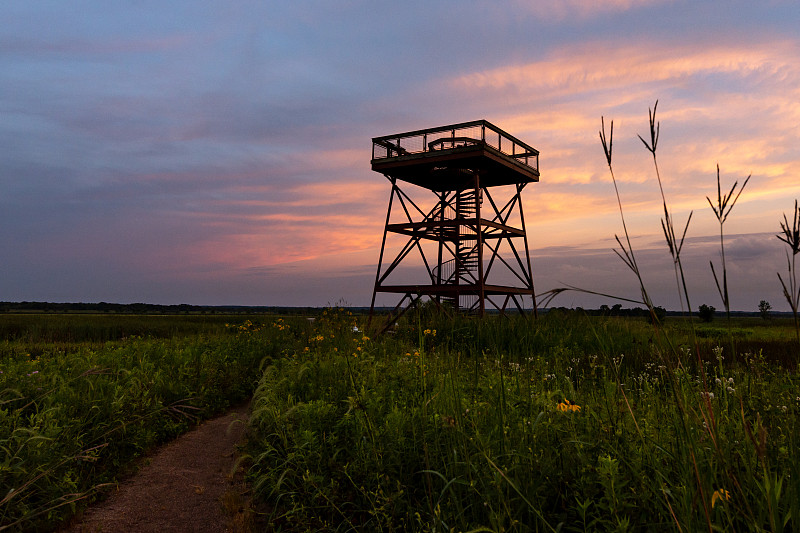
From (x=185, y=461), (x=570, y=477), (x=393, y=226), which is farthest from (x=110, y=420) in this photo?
(x=393, y=226)

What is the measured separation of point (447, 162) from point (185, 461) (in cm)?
1568

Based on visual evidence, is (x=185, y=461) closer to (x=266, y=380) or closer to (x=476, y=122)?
(x=266, y=380)

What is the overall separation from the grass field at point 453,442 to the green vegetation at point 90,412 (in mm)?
30

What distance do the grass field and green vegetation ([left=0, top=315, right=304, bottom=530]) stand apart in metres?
0.03

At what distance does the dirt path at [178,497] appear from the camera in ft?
16.5

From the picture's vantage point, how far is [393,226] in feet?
68.5

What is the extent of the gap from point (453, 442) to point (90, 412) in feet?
17.0

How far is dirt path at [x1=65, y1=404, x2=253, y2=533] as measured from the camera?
502 centimetres

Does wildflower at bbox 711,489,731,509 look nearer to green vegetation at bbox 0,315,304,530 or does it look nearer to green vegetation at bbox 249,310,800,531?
green vegetation at bbox 249,310,800,531

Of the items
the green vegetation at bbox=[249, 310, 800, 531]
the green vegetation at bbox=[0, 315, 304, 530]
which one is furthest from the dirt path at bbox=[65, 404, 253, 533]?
the green vegetation at bbox=[249, 310, 800, 531]

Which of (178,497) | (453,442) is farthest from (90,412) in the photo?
(453,442)

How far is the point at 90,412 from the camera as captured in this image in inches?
263

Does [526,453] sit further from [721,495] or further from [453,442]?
[721,495]

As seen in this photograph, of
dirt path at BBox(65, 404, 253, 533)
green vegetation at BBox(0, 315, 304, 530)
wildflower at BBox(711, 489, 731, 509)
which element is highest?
wildflower at BBox(711, 489, 731, 509)
